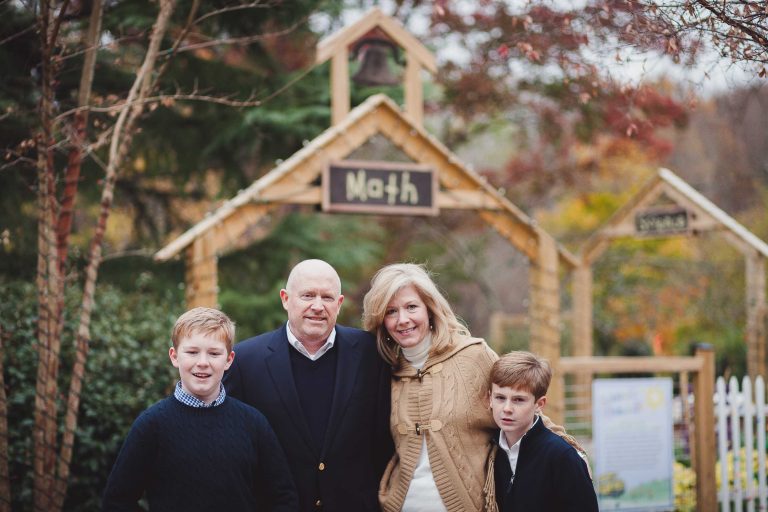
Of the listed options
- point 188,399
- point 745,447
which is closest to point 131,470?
point 188,399

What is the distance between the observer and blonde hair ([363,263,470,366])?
3.32 m

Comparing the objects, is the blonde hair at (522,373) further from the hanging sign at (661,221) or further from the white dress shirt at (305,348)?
the hanging sign at (661,221)

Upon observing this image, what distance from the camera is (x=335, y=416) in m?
3.20

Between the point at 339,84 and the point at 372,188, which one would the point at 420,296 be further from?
the point at 339,84

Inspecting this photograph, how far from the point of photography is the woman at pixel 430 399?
3197 mm

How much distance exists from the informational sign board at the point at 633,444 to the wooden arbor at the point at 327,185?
45 centimetres

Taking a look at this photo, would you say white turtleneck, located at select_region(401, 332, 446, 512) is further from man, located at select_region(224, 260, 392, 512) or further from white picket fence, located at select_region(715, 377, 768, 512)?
white picket fence, located at select_region(715, 377, 768, 512)

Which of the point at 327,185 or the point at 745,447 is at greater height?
the point at 327,185

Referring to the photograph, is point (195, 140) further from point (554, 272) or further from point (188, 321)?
point (188, 321)

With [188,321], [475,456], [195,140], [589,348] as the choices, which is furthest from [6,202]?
[589,348]

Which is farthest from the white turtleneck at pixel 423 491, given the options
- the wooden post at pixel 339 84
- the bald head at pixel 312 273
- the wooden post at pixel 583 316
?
the wooden post at pixel 583 316

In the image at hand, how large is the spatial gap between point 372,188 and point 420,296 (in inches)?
94.7

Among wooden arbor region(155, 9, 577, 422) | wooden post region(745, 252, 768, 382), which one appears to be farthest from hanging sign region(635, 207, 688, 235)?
wooden arbor region(155, 9, 577, 422)

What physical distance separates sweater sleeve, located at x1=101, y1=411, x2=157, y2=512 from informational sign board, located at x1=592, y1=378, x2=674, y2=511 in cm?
410
